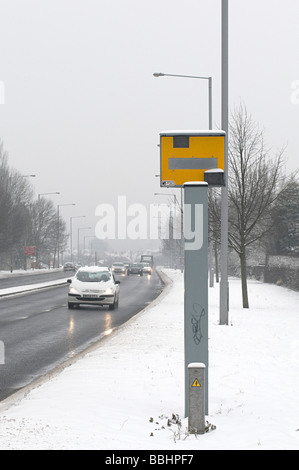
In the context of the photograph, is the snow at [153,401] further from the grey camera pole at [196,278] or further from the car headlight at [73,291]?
the car headlight at [73,291]

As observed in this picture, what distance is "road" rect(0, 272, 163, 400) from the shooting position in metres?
11.8

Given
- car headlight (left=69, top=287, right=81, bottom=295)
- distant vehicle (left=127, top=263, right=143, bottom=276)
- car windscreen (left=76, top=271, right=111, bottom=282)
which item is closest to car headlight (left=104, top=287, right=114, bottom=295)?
car windscreen (left=76, top=271, right=111, bottom=282)

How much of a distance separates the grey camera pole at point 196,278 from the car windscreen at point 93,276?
60.7 feet

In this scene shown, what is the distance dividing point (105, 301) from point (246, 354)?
43.6 feet

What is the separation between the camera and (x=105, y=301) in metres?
25.0

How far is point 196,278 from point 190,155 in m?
1.36

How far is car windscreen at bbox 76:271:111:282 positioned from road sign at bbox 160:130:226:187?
60.3ft

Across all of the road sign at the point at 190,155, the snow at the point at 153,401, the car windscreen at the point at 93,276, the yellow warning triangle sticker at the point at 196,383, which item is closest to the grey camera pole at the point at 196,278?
the road sign at the point at 190,155

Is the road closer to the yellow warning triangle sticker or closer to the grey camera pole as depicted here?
the grey camera pole

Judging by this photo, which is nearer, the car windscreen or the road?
the road

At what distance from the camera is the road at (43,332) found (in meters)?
11.8
